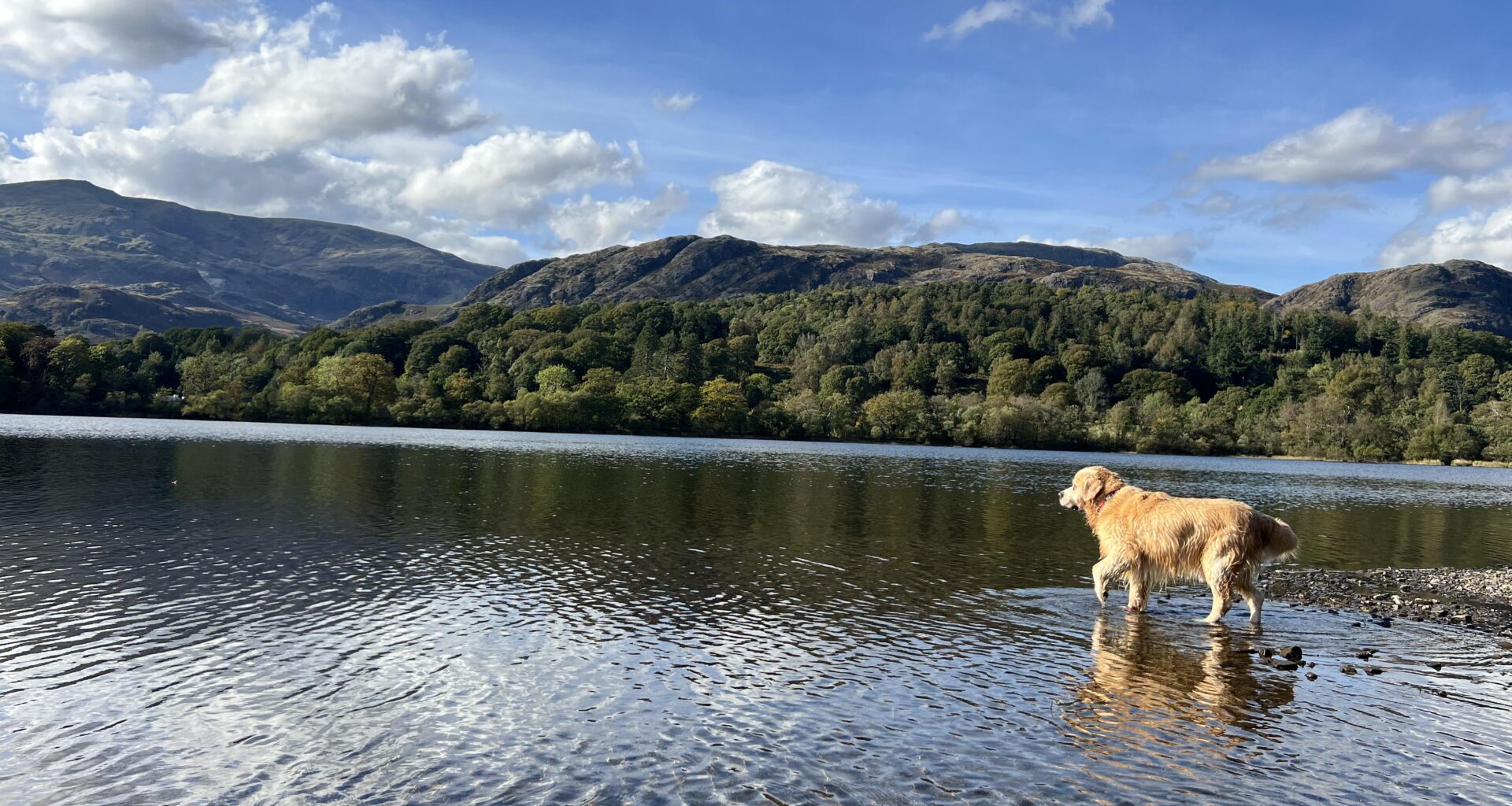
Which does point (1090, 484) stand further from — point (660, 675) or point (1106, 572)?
point (660, 675)

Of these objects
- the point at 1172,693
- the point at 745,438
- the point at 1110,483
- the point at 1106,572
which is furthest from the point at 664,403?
the point at 1172,693

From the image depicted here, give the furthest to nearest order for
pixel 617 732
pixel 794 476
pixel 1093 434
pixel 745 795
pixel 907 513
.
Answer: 1. pixel 1093 434
2. pixel 794 476
3. pixel 907 513
4. pixel 617 732
5. pixel 745 795

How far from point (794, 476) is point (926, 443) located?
97296 mm

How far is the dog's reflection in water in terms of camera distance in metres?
11.6

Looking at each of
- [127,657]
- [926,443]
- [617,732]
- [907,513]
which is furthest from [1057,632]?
[926,443]

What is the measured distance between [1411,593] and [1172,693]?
46.5ft

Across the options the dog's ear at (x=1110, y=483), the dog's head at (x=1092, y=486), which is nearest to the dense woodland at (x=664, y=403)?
the dog's head at (x=1092, y=486)

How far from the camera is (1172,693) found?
13.4 metres

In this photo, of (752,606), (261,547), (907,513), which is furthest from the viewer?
(907,513)

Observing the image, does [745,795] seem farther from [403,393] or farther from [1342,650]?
[403,393]

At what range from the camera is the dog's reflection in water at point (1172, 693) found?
38.2ft

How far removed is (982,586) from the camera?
22.6 meters

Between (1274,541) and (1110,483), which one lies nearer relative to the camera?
(1274,541)

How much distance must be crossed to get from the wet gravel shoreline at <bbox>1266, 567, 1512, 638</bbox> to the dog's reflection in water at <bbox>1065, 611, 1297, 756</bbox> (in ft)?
19.6
